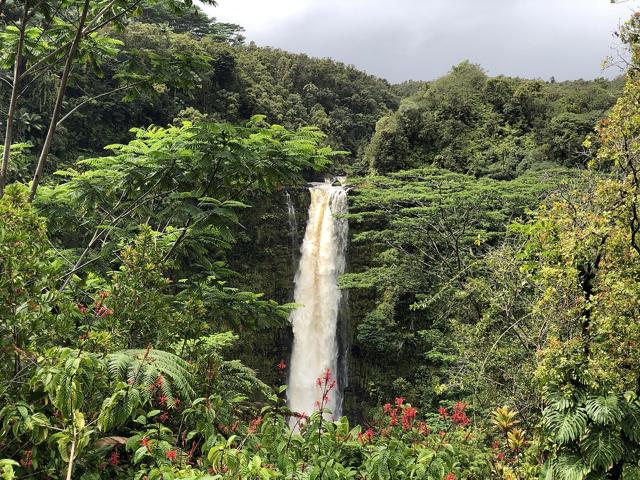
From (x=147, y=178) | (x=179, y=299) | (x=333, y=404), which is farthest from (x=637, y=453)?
(x=333, y=404)

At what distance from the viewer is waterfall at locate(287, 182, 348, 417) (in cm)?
1720

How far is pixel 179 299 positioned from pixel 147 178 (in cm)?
122

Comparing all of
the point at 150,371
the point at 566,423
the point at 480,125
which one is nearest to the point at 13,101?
the point at 150,371

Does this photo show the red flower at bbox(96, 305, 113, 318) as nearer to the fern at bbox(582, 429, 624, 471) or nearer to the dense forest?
the dense forest

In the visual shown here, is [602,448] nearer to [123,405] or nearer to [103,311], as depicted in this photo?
[123,405]

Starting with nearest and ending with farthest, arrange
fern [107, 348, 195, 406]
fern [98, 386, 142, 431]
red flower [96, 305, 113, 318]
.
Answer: fern [98, 386, 142, 431], fern [107, 348, 195, 406], red flower [96, 305, 113, 318]

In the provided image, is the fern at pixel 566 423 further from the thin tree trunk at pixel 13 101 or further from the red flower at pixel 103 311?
the thin tree trunk at pixel 13 101

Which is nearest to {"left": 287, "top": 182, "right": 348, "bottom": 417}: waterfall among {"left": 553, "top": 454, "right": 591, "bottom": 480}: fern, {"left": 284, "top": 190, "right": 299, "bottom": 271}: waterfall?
{"left": 284, "top": 190, "right": 299, "bottom": 271}: waterfall

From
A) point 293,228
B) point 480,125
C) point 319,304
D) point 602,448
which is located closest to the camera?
point 602,448

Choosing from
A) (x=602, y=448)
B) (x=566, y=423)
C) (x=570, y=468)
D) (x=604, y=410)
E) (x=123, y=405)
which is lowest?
(x=570, y=468)

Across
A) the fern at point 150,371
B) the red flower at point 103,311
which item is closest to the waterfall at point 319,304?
the red flower at point 103,311

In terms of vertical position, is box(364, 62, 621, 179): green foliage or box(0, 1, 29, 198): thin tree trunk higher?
box(364, 62, 621, 179): green foliage

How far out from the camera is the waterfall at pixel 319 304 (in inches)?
677

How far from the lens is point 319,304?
1812 centimetres
